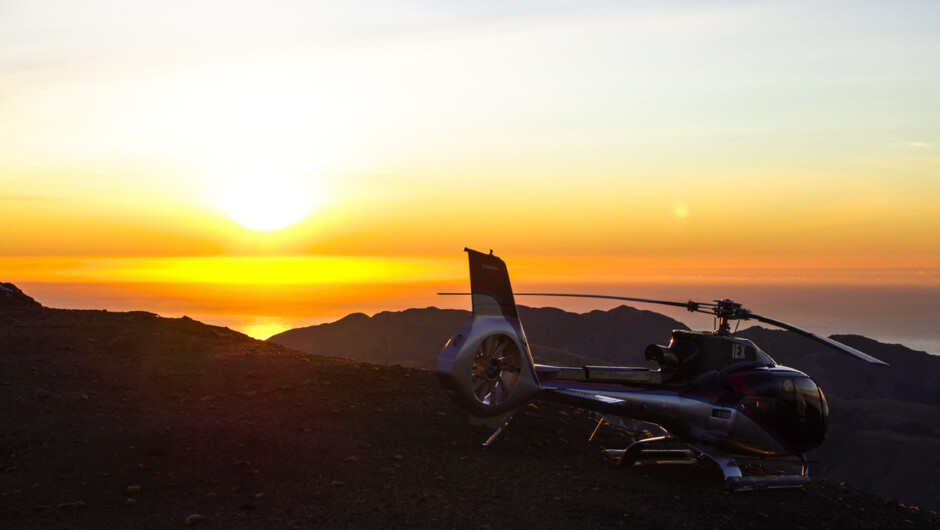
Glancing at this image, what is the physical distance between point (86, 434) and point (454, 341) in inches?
397

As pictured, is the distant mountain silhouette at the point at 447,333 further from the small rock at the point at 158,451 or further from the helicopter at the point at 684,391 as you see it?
the small rock at the point at 158,451

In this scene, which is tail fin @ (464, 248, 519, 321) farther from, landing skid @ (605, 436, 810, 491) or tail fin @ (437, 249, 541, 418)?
landing skid @ (605, 436, 810, 491)

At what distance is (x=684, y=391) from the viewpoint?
20.6 meters

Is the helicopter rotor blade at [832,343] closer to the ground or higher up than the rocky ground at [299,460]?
higher up

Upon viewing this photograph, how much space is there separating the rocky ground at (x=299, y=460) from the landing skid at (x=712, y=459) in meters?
0.34

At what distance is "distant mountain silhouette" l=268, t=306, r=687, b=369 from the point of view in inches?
6088

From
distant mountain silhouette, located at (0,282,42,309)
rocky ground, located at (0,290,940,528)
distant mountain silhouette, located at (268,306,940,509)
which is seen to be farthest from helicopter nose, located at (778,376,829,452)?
distant mountain silhouette, located at (268,306,940,509)

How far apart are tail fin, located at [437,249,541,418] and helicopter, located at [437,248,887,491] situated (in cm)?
3

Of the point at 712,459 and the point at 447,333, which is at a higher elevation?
the point at 712,459

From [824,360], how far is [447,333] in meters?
92.5

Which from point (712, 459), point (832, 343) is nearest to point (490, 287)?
point (712, 459)

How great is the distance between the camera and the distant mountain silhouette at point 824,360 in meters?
108

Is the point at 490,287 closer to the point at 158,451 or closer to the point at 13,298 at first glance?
the point at 158,451

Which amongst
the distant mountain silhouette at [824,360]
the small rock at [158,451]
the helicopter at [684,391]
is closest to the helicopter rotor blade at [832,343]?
the helicopter at [684,391]
